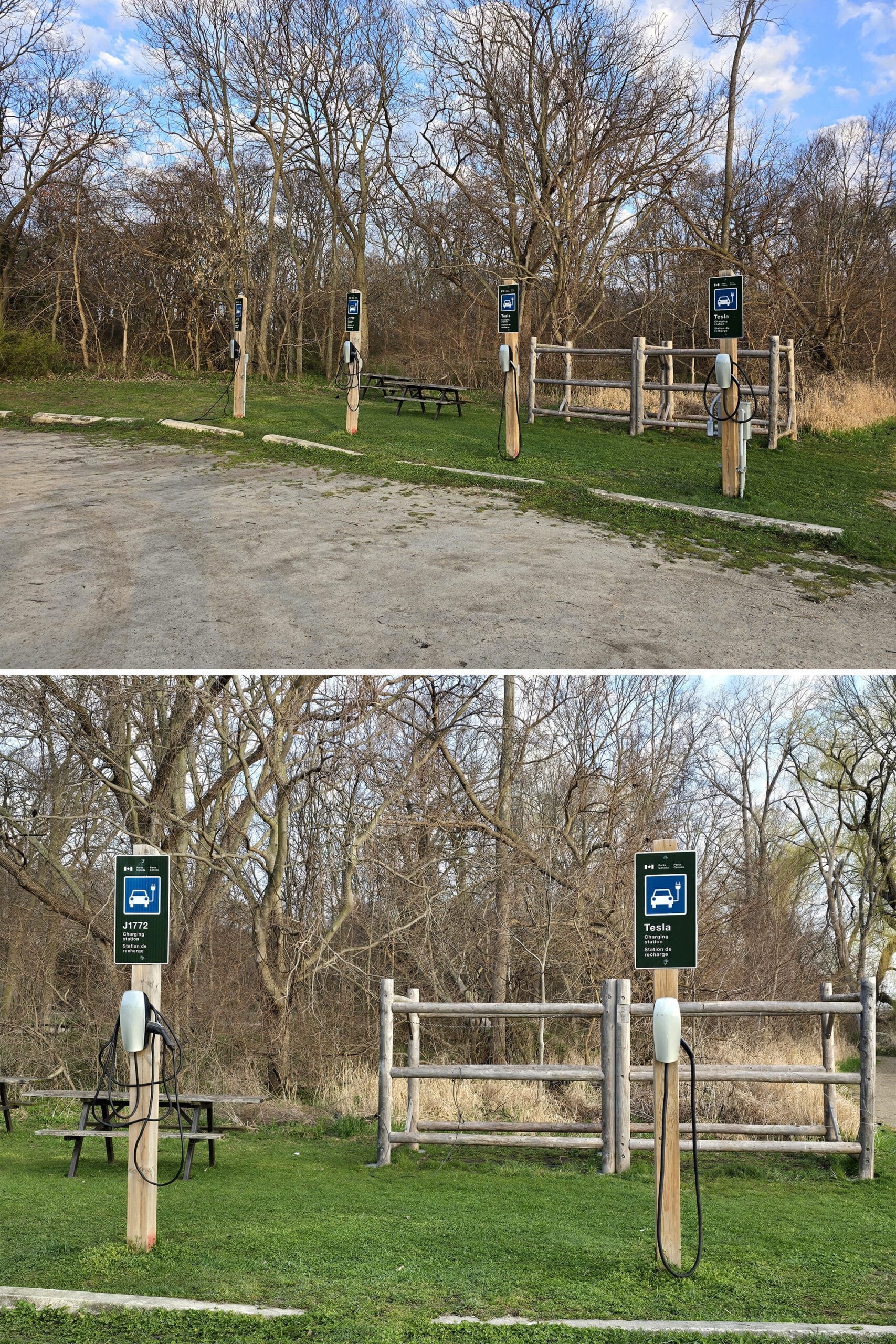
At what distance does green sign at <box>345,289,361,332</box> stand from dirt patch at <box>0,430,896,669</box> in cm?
337

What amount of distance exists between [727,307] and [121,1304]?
28.8ft

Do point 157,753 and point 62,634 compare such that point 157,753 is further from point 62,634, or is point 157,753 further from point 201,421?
point 62,634

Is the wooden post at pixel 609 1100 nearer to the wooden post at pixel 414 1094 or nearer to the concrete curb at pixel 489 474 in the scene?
the wooden post at pixel 414 1094

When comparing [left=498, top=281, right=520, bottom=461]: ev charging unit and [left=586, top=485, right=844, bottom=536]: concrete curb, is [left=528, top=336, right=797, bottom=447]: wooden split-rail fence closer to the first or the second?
[left=498, top=281, right=520, bottom=461]: ev charging unit

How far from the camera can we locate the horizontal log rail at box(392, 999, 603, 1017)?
7.79 m

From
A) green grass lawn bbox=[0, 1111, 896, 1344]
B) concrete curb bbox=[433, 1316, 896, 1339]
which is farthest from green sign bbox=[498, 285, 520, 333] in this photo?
concrete curb bbox=[433, 1316, 896, 1339]

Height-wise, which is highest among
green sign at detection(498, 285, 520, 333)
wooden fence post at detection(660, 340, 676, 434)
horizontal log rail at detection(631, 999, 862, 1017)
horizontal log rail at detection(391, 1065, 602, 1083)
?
wooden fence post at detection(660, 340, 676, 434)

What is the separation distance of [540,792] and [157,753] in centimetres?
502

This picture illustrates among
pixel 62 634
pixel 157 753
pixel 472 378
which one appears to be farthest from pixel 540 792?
pixel 472 378

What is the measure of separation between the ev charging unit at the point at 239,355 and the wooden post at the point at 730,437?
299 inches

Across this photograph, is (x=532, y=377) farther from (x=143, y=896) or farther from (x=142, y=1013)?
(x=142, y=1013)

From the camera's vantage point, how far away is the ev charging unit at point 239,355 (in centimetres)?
1514

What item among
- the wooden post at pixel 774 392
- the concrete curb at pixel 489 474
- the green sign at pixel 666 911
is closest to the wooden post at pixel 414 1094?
the green sign at pixel 666 911

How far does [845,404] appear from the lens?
18906 mm
